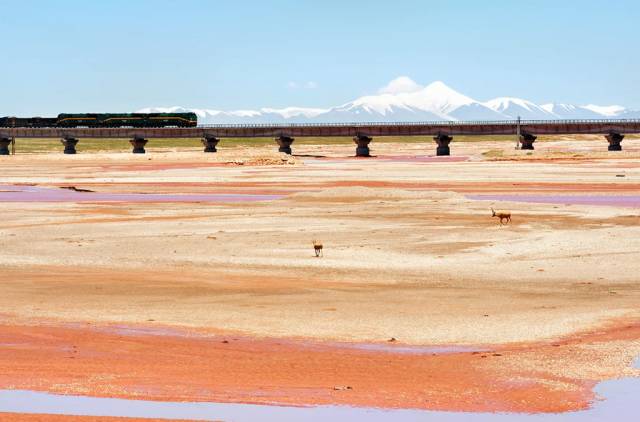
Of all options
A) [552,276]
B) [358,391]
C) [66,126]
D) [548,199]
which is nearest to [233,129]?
[66,126]

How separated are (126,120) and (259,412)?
15866cm

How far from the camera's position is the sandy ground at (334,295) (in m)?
14.5

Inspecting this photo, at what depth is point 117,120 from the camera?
550ft

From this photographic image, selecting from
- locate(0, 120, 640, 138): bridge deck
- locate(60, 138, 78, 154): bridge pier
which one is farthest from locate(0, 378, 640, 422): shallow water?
locate(60, 138, 78, 154): bridge pier

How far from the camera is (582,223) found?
37594 mm

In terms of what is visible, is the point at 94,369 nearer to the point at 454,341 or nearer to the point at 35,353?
the point at 35,353

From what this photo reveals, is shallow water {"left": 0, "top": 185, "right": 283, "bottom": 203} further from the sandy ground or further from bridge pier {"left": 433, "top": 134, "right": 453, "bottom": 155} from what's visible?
bridge pier {"left": 433, "top": 134, "right": 453, "bottom": 155}

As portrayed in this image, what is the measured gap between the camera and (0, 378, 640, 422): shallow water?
1248cm

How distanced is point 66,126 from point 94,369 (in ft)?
515

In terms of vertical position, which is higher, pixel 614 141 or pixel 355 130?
pixel 355 130

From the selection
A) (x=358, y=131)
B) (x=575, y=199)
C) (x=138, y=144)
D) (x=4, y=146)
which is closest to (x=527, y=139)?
(x=358, y=131)

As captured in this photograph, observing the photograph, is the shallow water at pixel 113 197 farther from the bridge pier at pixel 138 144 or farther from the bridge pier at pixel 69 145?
the bridge pier at pixel 69 145

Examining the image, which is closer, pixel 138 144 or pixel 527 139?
pixel 527 139

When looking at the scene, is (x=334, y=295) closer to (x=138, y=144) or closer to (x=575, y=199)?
(x=575, y=199)
